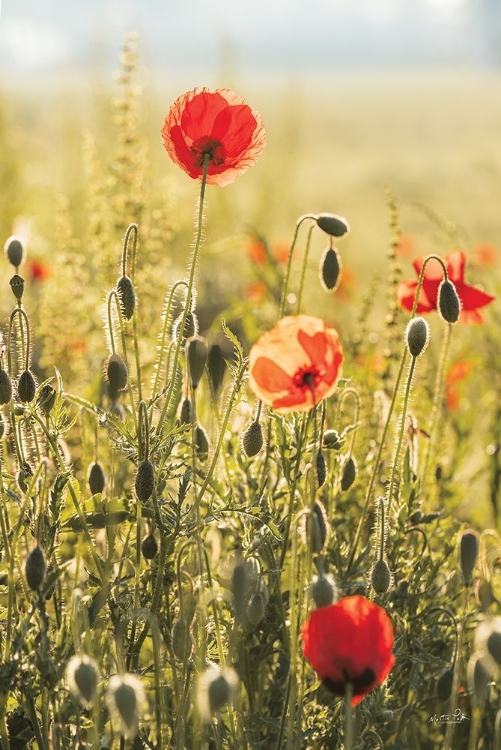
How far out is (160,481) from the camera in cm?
139

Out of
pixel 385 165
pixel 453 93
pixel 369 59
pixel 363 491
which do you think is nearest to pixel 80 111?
pixel 363 491

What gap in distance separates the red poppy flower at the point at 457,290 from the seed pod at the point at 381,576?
24.3 inches

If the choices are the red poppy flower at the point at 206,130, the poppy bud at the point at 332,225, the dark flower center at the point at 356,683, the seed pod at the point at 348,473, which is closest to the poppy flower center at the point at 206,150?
the red poppy flower at the point at 206,130

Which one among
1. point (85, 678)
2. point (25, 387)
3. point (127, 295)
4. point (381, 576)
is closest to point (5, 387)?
point (25, 387)

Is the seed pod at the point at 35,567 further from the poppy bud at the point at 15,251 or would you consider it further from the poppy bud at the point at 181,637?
the poppy bud at the point at 15,251

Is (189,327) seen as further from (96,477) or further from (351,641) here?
(351,641)

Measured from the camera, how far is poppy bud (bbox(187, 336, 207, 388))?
4.32ft

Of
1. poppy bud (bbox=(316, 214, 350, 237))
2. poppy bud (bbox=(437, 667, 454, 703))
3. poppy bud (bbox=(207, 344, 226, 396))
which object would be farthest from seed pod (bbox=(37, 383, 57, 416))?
poppy bud (bbox=(437, 667, 454, 703))

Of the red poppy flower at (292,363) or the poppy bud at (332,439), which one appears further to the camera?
the poppy bud at (332,439)

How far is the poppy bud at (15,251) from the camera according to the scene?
4.66 ft

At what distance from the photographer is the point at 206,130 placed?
1.43 m

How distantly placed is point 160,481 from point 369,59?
344 feet

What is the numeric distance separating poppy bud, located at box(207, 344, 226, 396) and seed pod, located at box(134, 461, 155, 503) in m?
0.25

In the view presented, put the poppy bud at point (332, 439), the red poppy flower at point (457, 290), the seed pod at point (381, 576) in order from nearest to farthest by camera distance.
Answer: the seed pod at point (381, 576), the poppy bud at point (332, 439), the red poppy flower at point (457, 290)
